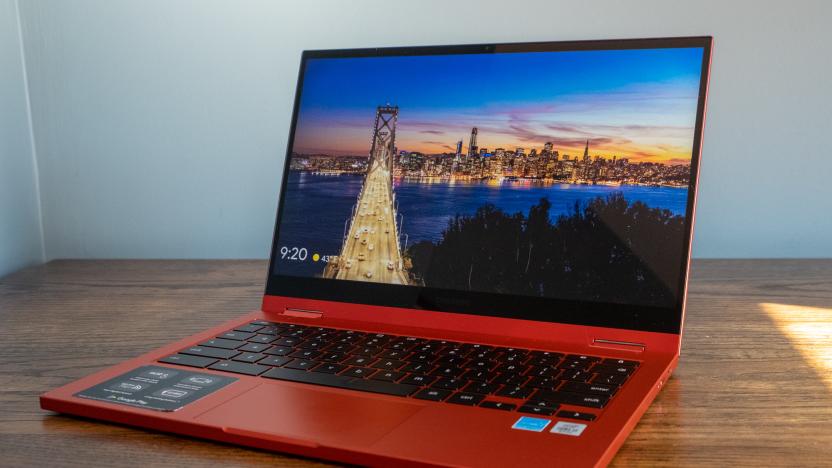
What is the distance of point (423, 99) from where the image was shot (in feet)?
3.29

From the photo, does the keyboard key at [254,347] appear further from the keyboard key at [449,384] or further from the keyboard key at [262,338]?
the keyboard key at [449,384]

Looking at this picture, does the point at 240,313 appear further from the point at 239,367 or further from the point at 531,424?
the point at 531,424

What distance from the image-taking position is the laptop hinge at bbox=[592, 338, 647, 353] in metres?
0.81

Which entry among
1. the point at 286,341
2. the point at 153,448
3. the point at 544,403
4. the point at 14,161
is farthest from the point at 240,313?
the point at 14,161

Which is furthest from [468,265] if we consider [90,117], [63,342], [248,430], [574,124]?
[90,117]

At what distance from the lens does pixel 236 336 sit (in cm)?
88

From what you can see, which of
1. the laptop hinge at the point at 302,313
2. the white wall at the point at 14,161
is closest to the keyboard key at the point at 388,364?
the laptop hinge at the point at 302,313

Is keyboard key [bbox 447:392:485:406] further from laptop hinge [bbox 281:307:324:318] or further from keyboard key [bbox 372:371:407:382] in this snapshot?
laptop hinge [bbox 281:307:324:318]

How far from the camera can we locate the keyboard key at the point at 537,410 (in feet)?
2.05

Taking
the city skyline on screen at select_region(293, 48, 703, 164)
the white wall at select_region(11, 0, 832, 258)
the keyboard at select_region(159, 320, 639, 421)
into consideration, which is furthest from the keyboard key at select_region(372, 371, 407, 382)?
the white wall at select_region(11, 0, 832, 258)

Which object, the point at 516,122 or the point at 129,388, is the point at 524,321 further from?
the point at 129,388

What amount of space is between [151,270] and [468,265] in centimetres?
71

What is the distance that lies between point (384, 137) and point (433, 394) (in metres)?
0.43

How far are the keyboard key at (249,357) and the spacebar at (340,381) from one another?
4 centimetres
